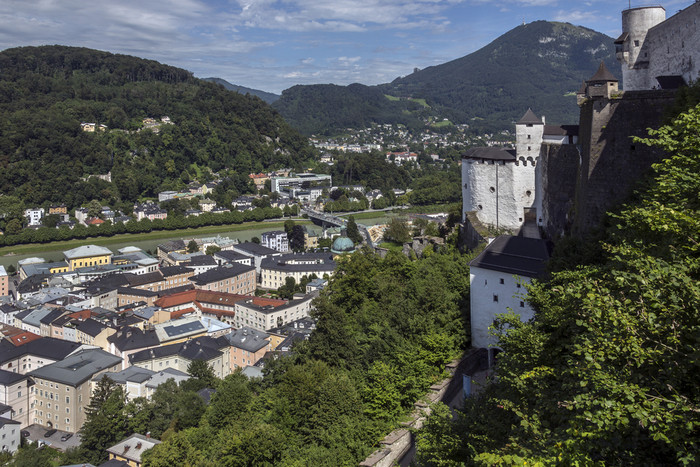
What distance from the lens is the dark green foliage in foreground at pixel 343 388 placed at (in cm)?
1042

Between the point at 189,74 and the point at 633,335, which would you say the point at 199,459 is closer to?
the point at 633,335

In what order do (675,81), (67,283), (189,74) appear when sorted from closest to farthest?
1. (675,81)
2. (67,283)
3. (189,74)

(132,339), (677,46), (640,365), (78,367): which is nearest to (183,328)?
(132,339)

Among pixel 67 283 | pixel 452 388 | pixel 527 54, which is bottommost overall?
pixel 67 283

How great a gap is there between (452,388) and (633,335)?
7.05 meters

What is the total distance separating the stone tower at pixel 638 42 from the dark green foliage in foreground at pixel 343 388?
6.40 m

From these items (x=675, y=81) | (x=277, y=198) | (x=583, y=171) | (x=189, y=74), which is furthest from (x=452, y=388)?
(x=189, y=74)

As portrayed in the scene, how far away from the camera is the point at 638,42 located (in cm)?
1377

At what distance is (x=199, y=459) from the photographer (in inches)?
508

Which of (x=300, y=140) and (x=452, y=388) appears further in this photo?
(x=300, y=140)

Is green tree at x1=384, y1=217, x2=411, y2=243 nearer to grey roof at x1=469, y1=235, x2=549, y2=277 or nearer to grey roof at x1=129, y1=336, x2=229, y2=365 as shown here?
grey roof at x1=129, y1=336, x2=229, y2=365

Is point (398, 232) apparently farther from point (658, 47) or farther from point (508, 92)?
point (508, 92)

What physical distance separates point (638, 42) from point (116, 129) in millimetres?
82097

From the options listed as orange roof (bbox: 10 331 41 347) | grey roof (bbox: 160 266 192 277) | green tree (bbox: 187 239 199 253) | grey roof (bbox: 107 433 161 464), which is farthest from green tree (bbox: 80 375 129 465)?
green tree (bbox: 187 239 199 253)
